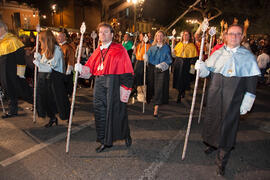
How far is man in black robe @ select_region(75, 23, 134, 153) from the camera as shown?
3.14 metres

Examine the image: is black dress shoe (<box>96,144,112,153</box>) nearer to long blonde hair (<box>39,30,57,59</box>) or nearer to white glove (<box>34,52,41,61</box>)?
long blonde hair (<box>39,30,57,59</box>)

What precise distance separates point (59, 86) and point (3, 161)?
5.61 ft

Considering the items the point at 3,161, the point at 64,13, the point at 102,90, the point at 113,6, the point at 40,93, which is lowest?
the point at 3,161

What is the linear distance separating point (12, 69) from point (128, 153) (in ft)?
11.9

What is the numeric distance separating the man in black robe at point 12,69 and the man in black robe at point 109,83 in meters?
2.47

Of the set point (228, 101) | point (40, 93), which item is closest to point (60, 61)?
point (40, 93)

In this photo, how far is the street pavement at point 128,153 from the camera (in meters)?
2.96

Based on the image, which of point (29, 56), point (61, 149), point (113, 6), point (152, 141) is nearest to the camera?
point (61, 149)

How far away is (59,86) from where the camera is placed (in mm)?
4238

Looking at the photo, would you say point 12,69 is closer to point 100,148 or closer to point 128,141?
point 100,148

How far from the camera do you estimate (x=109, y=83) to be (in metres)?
3.21

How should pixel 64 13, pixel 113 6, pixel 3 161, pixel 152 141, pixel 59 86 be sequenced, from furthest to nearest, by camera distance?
pixel 64 13, pixel 113 6, pixel 59 86, pixel 152 141, pixel 3 161

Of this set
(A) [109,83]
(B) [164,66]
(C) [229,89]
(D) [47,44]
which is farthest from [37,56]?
(C) [229,89]

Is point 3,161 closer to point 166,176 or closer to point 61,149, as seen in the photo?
point 61,149
